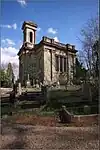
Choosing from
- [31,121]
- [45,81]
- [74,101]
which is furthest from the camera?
[45,81]

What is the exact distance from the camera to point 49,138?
8.70 m

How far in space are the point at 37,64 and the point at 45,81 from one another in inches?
198

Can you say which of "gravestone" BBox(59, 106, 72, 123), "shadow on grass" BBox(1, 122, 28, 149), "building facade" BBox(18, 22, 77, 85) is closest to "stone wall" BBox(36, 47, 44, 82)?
"building facade" BBox(18, 22, 77, 85)

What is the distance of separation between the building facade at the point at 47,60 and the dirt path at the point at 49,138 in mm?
29143

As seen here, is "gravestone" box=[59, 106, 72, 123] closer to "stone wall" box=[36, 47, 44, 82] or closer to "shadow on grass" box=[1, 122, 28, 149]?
"shadow on grass" box=[1, 122, 28, 149]

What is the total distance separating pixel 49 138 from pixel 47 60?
3365cm

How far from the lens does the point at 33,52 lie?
45.1 metres

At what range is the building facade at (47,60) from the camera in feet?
135

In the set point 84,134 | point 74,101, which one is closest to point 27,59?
point 74,101

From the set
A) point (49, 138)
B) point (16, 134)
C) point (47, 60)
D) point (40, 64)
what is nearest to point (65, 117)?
point (16, 134)

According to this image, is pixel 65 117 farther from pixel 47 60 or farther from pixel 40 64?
pixel 40 64

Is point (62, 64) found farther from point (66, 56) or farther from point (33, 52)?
point (33, 52)

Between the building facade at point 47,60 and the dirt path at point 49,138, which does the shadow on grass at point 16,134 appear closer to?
the dirt path at point 49,138

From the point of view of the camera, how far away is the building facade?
41094mm
